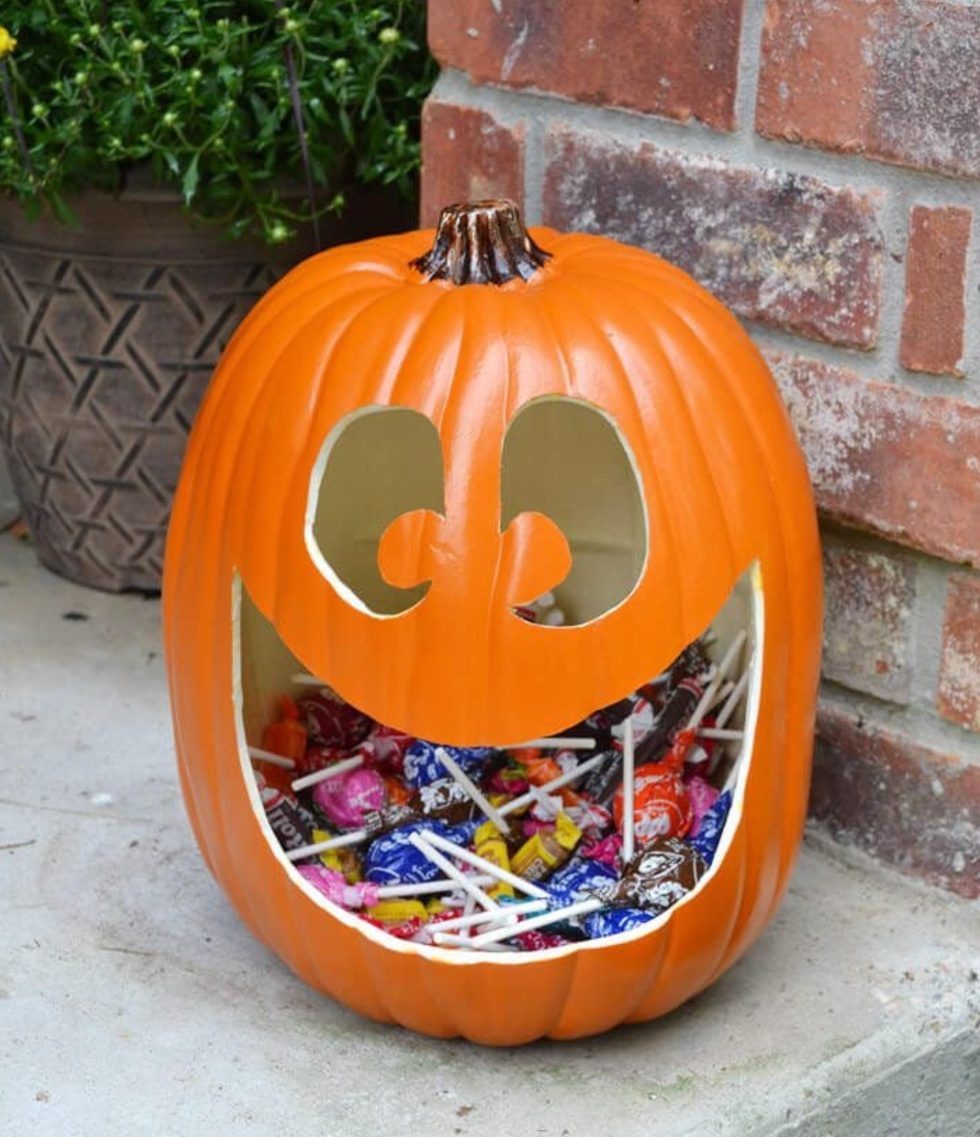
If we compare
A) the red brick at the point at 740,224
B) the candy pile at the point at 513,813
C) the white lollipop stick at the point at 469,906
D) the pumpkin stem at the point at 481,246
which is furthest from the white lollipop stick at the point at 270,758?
the red brick at the point at 740,224

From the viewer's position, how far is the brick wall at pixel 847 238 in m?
1.32

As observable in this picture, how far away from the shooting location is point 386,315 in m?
1.20

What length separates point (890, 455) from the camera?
1.38 metres

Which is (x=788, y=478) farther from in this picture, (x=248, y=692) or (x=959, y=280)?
(x=248, y=692)

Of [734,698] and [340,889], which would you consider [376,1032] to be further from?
[734,698]

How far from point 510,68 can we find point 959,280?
46cm

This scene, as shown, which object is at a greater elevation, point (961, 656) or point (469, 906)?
point (961, 656)

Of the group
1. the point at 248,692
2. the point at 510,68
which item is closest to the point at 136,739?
the point at 248,692

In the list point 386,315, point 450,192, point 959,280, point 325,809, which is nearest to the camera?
point 386,315

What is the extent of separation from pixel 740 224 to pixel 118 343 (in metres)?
0.74

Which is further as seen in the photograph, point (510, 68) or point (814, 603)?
point (510, 68)

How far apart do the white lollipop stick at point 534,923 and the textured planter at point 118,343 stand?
829 mm

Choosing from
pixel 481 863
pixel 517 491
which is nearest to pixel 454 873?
pixel 481 863

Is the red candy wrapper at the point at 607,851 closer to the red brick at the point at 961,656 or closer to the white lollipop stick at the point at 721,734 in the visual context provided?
the white lollipop stick at the point at 721,734
